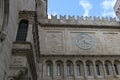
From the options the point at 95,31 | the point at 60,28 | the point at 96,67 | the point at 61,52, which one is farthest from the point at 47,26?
the point at 96,67

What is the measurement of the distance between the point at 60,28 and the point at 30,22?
27.2ft

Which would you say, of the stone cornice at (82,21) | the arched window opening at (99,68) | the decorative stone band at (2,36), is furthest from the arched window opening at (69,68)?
the decorative stone band at (2,36)

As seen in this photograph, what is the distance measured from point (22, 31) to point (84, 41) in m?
8.71

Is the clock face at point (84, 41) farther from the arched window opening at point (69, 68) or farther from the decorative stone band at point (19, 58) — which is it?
the decorative stone band at point (19, 58)

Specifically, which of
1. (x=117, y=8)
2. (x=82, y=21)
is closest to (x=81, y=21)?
(x=82, y=21)

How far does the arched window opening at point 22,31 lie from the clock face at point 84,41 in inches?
314

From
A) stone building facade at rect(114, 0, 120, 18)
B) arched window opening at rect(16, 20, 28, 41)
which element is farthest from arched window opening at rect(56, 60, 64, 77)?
stone building facade at rect(114, 0, 120, 18)

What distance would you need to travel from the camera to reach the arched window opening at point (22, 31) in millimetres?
9641

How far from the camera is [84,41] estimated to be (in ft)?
57.9

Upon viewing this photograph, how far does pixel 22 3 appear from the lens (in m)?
11.8

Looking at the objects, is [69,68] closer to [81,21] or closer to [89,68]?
[89,68]

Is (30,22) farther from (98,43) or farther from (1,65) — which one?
(98,43)

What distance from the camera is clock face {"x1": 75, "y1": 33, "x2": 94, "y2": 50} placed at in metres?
17.3

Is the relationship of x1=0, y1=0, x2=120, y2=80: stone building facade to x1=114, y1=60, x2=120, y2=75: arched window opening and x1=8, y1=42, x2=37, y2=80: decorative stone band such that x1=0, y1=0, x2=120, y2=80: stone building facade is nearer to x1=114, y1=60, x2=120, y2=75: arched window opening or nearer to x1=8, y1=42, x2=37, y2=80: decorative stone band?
x1=114, y1=60, x2=120, y2=75: arched window opening
